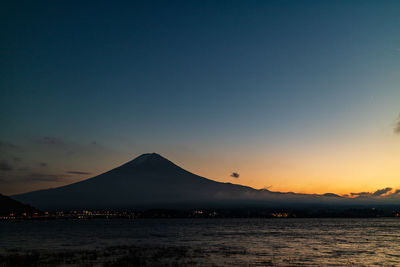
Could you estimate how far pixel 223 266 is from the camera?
32875mm

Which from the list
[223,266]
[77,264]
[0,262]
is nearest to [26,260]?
[0,262]

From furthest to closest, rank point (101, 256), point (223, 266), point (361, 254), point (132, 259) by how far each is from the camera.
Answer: point (361, 254), point (101, 256), point (132, 259), point (223, 266)

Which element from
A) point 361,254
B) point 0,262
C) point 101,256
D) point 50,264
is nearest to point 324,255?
point 361,254

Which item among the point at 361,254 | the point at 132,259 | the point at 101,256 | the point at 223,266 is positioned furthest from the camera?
the point at 361,254

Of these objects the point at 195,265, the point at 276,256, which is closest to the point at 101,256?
the point at 195,265

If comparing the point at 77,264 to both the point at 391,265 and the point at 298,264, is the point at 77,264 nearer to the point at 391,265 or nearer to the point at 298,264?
the point at 298,264

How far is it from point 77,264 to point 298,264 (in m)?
20.3

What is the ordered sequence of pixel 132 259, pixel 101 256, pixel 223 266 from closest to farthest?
pixel 223 266
pixel 132 259
pixel 101 256

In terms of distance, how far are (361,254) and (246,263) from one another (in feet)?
55.2

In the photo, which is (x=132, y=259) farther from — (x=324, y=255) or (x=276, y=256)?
(x=324, y=255)

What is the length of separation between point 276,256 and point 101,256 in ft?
61.3

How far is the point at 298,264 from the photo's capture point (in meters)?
34.3

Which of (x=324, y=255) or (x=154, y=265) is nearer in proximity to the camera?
(x=154, y=265)

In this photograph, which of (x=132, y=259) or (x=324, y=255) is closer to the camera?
(x=132, y=259)
